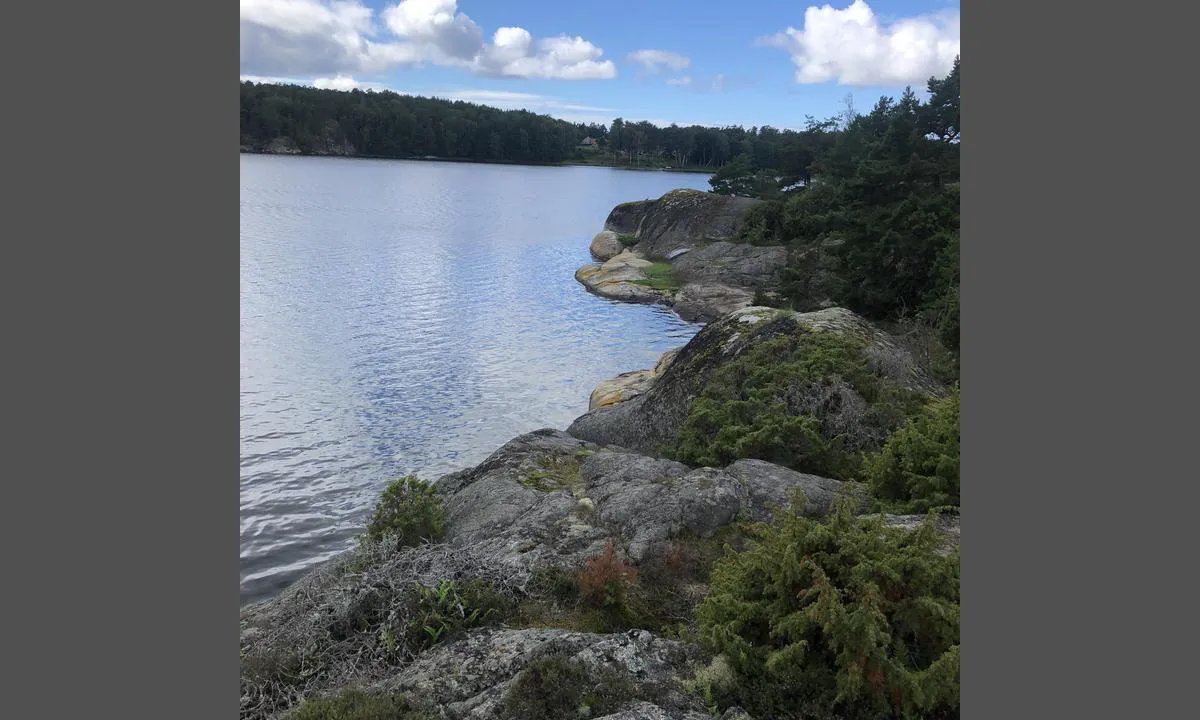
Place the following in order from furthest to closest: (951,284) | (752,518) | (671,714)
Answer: (951,284) < (752,518) < (671,714)

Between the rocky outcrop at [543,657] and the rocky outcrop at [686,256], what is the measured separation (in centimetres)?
3021

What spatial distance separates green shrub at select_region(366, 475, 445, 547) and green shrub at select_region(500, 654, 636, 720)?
5.17 meters

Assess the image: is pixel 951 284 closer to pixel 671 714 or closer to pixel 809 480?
pixel 809 480

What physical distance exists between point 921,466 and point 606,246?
1909 inches

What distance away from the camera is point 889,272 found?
90.6 ft

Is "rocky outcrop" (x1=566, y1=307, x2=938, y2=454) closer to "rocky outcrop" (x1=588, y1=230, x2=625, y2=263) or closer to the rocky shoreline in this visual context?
the rocky shoreline

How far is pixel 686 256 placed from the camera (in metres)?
48.3

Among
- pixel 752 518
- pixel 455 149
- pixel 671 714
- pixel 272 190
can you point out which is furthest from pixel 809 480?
pixel 455 149

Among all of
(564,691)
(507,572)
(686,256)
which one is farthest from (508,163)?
(564,691)

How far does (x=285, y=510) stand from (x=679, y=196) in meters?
43.7

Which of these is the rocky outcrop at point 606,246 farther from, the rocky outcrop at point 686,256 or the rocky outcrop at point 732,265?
the rocky outcrop at point 732,265

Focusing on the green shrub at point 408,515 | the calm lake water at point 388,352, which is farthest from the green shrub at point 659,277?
the green shrub at point 408,515

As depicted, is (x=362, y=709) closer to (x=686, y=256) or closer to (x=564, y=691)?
(x=564, y=691)

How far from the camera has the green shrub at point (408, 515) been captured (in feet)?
35.5
